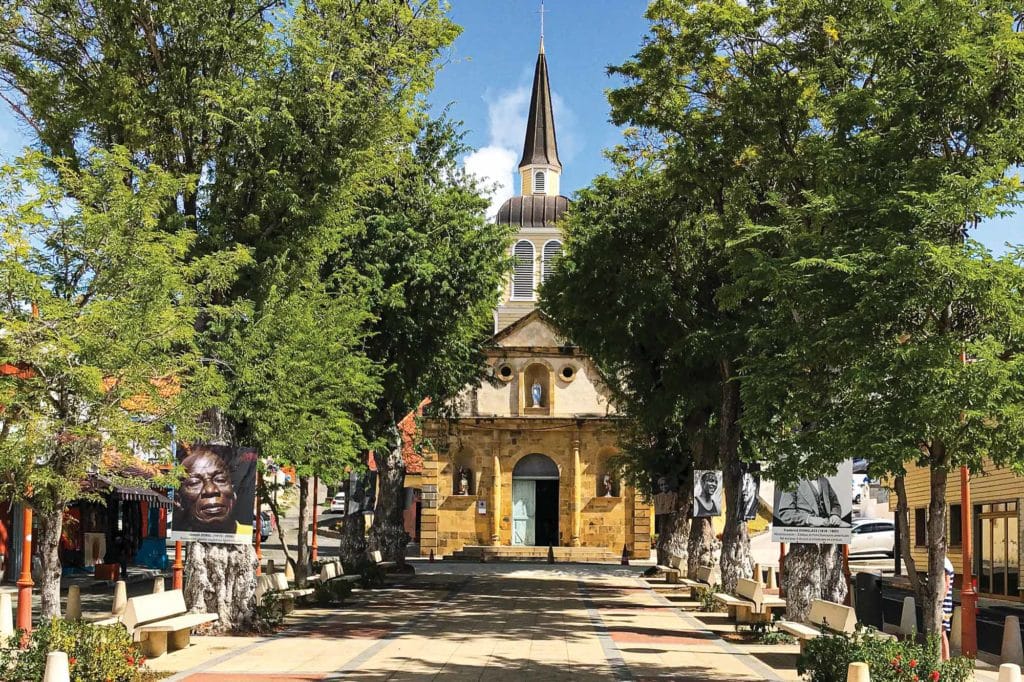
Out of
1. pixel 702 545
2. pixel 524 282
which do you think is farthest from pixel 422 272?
pixel 524 282

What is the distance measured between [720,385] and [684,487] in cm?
1061

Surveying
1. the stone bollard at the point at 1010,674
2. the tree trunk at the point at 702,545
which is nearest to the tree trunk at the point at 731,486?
the tree trunk at the point at 702,545

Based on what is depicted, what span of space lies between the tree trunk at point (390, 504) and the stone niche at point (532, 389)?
18.2 metres

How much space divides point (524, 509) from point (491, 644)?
36.0 meters

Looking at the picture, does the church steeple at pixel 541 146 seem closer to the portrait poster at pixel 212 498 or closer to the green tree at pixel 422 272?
the green tree at pixel 422 272

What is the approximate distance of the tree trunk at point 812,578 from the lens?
19484 mm

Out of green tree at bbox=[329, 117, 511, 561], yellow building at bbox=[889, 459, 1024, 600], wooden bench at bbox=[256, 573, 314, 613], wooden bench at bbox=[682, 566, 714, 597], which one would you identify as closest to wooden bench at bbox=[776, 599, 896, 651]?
wooden bench at bbox=[256, 573, 314, 613]

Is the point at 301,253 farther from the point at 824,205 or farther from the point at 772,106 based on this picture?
the point at 824,205

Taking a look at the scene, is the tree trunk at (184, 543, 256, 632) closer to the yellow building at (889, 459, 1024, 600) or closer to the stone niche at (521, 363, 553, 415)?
the yellow building at (889, 459, 1024, 600)

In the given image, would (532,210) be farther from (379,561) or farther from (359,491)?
(359,491)

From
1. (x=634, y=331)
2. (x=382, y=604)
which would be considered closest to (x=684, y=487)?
(x=634, y=331)

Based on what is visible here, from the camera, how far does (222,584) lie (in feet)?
63.2

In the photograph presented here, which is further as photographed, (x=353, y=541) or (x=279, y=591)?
(x=353, y=541)

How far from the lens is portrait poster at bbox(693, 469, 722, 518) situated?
1048 inches
